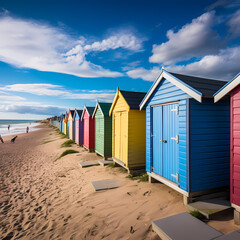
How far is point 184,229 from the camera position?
3264 millimetres

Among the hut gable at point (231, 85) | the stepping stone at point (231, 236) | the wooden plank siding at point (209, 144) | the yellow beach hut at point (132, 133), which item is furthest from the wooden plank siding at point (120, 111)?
the stepping stone at point (231, 236)

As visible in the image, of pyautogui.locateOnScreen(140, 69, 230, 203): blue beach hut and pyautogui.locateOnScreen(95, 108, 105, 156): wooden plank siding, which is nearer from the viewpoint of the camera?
pyautogui.locateOnScreen(140, 69, 230, 203): blue beach hut

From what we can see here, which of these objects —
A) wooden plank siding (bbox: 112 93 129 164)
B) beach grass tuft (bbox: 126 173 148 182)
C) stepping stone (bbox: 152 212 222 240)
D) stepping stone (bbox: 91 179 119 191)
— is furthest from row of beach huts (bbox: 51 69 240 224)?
wooden plank siding (bbox: 112 93 129 164)

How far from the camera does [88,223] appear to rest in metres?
3.97

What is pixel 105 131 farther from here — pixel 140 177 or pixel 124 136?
pixel 140 177

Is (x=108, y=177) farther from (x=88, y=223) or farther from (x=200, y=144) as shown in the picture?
(x=200, y=144)

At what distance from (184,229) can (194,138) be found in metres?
2.09

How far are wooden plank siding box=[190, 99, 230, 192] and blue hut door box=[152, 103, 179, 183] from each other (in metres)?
0.56

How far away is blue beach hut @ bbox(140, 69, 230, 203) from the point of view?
14.4 feet

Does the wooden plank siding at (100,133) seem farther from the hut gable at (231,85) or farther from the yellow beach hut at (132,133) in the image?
the hut gable at (231,85)

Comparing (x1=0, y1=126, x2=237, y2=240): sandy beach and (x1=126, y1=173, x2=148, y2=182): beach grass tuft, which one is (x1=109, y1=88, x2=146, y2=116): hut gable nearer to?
(x1=126, y1=173, x2=148, y2=182): beach grass tuft

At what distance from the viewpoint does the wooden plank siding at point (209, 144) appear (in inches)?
173

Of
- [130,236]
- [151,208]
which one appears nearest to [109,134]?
[151,208]

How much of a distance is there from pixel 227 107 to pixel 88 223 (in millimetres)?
4695
